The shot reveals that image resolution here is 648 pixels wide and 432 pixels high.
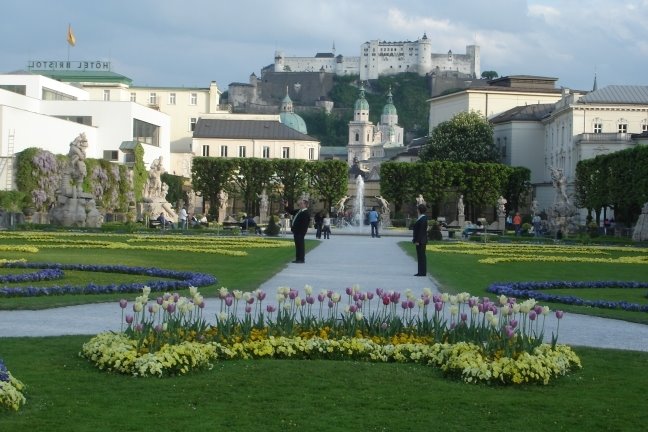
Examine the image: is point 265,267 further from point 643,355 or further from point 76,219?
point 76,219

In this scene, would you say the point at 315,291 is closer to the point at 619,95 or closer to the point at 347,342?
the point at 347,342

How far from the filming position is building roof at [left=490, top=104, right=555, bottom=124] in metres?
110

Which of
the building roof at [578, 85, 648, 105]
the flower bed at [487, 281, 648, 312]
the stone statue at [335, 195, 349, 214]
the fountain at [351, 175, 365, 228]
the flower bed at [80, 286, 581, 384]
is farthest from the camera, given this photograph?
the building roof at [578, 85, 648, 105]

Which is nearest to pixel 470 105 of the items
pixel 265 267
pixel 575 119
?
pixel 575 119

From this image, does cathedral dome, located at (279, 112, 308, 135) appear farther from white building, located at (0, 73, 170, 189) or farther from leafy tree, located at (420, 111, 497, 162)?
white building, located at (0, 73, 170, 189)

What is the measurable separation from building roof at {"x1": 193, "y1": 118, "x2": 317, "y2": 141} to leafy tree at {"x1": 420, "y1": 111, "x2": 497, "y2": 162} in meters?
16.9

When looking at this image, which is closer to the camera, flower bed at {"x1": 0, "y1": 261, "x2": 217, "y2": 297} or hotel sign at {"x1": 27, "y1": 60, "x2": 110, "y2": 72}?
flower bed at {"x1": 0, "y1": 261, "x2": 217, "y2": 297}

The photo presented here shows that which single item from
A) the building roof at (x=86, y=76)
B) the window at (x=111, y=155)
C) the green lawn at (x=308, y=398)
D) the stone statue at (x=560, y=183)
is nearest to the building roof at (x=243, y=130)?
the building roof at (x=86, y=76)

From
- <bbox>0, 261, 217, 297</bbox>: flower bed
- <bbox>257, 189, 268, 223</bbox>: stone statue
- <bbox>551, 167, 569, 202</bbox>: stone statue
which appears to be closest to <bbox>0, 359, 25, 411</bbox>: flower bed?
<bbox>0, 261, 217, 297</bbox>: flower bed

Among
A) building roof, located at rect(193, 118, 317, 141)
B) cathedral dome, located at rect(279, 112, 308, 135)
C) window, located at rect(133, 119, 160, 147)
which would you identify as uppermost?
cathedral dome, located at rect(279, 112, 308, 135)

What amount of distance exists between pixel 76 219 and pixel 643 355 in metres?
41.7

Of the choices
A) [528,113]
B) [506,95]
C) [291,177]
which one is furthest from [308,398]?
[506,95]

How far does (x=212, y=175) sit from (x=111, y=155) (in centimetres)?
841

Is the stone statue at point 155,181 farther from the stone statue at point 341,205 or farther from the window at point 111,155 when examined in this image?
the window at point 111,155
